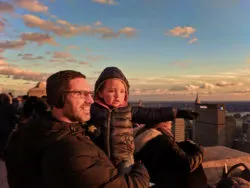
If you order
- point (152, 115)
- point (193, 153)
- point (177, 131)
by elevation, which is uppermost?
point (152, 115)

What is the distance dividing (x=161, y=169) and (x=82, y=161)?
127 cm

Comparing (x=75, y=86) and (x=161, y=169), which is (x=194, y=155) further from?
(x=75, y=86)

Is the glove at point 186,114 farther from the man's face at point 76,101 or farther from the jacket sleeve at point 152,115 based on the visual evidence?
the man's face at point 76,101

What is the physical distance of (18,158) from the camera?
6.05ft

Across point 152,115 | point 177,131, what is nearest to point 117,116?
point 152,115

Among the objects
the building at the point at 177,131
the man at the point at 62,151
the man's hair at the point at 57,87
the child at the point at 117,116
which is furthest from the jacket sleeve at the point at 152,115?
the man's hair at the point at 57,87

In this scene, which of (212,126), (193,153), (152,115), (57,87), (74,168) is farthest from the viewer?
(212,126)

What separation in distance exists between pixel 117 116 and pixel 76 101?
0.68 m

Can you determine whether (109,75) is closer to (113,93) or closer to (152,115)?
(113,93)

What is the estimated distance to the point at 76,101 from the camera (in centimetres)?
198

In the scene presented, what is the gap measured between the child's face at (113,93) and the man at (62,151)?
0.68 m

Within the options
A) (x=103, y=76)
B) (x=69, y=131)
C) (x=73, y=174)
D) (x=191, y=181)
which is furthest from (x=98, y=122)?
(x=191, y=181)

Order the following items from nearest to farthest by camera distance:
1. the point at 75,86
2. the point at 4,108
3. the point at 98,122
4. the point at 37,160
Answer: the point at 37,160, the point at 75,86, the point at 98,122, the point at 4,108

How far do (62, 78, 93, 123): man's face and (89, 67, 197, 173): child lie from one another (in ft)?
0.97
